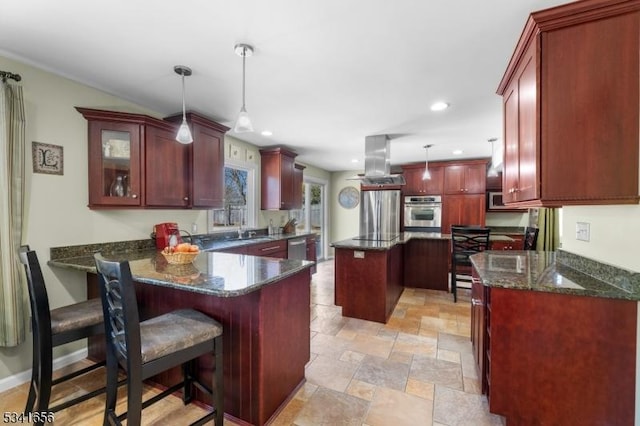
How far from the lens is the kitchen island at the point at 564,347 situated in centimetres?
137

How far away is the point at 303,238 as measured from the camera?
5.00 metres

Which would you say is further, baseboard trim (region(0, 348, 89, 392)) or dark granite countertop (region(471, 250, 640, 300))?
baseboard trim (region(0, 348, 89, 392))

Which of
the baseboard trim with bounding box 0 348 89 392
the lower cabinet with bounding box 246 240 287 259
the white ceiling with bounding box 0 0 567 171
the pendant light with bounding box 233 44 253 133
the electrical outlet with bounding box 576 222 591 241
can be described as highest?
the white ceiling with bounding box 0 0 567 171

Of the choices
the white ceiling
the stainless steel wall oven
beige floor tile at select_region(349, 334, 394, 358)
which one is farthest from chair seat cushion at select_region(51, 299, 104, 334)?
the stainless steel wall oven

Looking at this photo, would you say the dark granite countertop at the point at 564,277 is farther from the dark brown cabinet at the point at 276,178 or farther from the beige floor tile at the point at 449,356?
the dark brown cabinet at the point at 276,178

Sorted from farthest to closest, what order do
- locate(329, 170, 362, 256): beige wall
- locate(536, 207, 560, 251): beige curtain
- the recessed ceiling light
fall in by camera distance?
locate(329, 170, 362, 256): beige wall
locate(536, 207, 560, 251): beige curtain
the recessed ceiling light

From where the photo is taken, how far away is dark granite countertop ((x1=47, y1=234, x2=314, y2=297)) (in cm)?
149

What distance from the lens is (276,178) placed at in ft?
15.3

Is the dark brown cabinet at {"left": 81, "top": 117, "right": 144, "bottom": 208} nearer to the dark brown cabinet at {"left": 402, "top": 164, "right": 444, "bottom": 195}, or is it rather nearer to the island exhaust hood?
the island exhaust hood

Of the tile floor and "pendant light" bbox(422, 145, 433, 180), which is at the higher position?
"pendant light" bbox(422, 145, 433, 180)

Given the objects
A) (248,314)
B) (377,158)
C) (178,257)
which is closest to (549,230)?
(377,158)

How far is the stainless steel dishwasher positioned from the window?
0.71 m

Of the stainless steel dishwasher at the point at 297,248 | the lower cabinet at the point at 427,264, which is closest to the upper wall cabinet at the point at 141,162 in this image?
the stainless steel dishwasher at the point at 297,248

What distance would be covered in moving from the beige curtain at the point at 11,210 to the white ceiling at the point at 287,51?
0.34m
